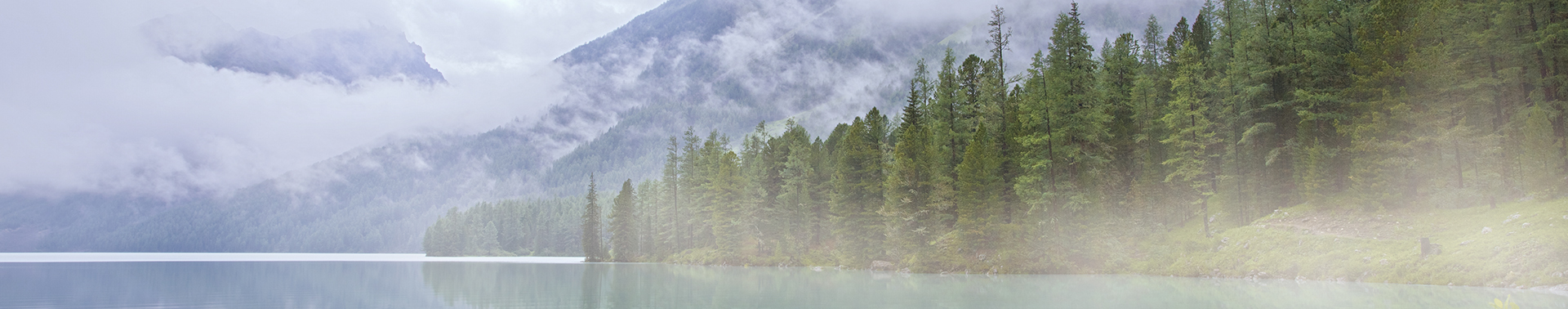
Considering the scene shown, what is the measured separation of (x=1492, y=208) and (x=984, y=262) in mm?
23960

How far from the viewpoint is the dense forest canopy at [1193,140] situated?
34.8 metres

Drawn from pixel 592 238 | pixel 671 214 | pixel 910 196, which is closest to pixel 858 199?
pixel 910 196

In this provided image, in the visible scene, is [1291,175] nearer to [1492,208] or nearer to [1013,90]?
[1492,208]

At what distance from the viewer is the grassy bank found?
26.9m

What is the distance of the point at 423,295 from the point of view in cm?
3197

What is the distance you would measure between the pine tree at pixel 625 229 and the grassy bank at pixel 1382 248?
59.7m

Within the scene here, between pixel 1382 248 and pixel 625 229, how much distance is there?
73.8 meters

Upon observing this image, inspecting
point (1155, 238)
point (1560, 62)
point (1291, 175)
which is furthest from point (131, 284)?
point (1560, 62)

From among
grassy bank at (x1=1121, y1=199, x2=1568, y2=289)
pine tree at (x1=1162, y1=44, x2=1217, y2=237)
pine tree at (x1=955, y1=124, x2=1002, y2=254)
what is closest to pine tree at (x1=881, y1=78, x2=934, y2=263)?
pine tree at (x1=955, y1=124, x2=1002, y2=254)

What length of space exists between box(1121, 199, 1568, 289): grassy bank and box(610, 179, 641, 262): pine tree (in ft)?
196

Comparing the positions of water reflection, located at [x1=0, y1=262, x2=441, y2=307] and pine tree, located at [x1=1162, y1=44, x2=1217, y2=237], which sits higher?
pine tree, located at [x1=1162, y1=44, x2=1217, y2=237]

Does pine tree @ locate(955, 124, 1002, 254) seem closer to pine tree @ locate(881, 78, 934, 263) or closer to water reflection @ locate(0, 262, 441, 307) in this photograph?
→ pine tree @ locate(881, 78, 934, 263)

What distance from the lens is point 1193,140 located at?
4603cm

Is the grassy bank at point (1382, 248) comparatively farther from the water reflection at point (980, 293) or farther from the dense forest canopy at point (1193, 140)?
the water reflection at point (980, 293)
